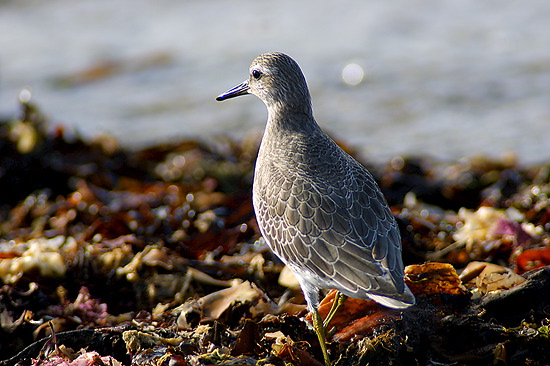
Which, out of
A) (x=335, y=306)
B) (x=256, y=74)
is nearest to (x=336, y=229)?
(x=335, y=306)

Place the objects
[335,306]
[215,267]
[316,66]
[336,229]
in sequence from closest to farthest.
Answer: [336,229] → [335,306] → [215,267] → [316,66]

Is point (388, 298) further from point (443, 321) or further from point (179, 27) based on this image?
point (179, 27)

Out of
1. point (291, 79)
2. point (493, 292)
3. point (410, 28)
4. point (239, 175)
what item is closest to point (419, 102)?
point (410, 28)

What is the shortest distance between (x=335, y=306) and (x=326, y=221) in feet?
1.25

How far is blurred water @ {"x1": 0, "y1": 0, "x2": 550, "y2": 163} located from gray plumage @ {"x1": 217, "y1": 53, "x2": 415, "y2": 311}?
303cm

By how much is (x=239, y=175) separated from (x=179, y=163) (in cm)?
62

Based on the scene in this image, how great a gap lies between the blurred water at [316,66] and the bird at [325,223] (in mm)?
3050

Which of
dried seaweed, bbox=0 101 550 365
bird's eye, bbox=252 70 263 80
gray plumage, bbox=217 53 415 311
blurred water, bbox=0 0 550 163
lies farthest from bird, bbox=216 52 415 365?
blurred water, bbox=0 0 550 163

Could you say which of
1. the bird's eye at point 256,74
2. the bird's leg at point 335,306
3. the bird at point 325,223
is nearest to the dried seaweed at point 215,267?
the bird's leg at point 335,306

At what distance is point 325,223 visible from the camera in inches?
105

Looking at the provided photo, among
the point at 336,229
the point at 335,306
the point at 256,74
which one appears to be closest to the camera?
the point at 336,229

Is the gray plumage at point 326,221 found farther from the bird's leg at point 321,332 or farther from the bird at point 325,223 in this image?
the bird's leg at point 321,332

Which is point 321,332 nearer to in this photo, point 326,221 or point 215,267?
point 326,221

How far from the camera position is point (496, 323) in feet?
8.25
